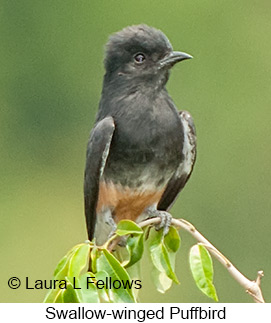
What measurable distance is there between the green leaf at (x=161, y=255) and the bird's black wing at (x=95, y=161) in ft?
3.44

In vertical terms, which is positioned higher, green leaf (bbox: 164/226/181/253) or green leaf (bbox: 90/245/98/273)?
green leaf (bbox: 90/245/98/273)

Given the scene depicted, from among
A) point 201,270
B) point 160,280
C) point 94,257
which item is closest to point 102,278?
point 94,257

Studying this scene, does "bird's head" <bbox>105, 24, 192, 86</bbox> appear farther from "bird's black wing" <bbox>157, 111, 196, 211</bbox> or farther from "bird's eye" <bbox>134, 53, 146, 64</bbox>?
"bird's black wing" <bbox>157, 111, 196, 211</bbox>

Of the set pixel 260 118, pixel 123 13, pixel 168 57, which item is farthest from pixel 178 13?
pixel 168 57

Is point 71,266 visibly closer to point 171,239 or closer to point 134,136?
point 171,239

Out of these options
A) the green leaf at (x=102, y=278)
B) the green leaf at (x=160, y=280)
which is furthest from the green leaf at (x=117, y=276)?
the green leaf at (x=160, y=280)

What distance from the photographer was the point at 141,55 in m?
7.05

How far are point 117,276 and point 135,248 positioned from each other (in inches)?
14.4

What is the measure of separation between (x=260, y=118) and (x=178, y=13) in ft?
6.46

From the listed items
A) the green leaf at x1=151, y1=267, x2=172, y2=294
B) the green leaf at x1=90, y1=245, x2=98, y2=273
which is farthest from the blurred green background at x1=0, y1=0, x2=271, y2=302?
the green leaf at x1=90, y1=245, x2=98, y2=273

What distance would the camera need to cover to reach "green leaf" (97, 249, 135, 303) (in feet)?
17.4

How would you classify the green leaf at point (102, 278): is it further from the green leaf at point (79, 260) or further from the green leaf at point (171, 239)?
the green leaf at point (171, 239)

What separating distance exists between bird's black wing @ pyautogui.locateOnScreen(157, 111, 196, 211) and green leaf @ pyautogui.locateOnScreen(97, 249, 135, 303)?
190 centimetres

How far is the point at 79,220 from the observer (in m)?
14.5
